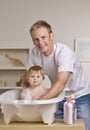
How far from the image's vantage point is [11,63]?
3.79 meters

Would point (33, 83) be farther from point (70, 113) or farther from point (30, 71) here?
point (70, 113)

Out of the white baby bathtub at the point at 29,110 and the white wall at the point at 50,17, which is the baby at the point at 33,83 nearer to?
the white baby bathtub at the point at 29,110

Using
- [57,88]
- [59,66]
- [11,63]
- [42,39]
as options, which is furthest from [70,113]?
[11,63]

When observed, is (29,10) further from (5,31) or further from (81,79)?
(81,79)

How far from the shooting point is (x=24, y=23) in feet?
12.5

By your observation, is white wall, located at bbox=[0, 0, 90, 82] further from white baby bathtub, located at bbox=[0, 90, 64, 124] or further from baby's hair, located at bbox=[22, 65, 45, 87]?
white baby bathtub, located at bbox=[0, 90, 64, 124]

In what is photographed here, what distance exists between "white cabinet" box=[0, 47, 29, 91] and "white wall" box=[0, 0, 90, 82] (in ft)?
0.36

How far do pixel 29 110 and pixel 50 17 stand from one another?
247 centimetres

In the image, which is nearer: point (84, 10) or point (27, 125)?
point (27, 125)

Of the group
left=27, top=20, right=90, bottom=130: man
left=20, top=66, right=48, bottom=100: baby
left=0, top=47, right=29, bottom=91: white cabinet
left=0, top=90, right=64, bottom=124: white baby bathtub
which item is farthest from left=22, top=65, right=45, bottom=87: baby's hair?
left=0, top=47, right=29, bottom=91: white cabinet

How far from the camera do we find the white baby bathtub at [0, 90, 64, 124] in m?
1.42

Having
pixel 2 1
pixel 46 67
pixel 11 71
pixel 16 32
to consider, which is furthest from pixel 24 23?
pixel 46 67

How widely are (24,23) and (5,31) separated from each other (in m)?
0.28

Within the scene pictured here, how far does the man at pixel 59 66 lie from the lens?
5.46 feet
